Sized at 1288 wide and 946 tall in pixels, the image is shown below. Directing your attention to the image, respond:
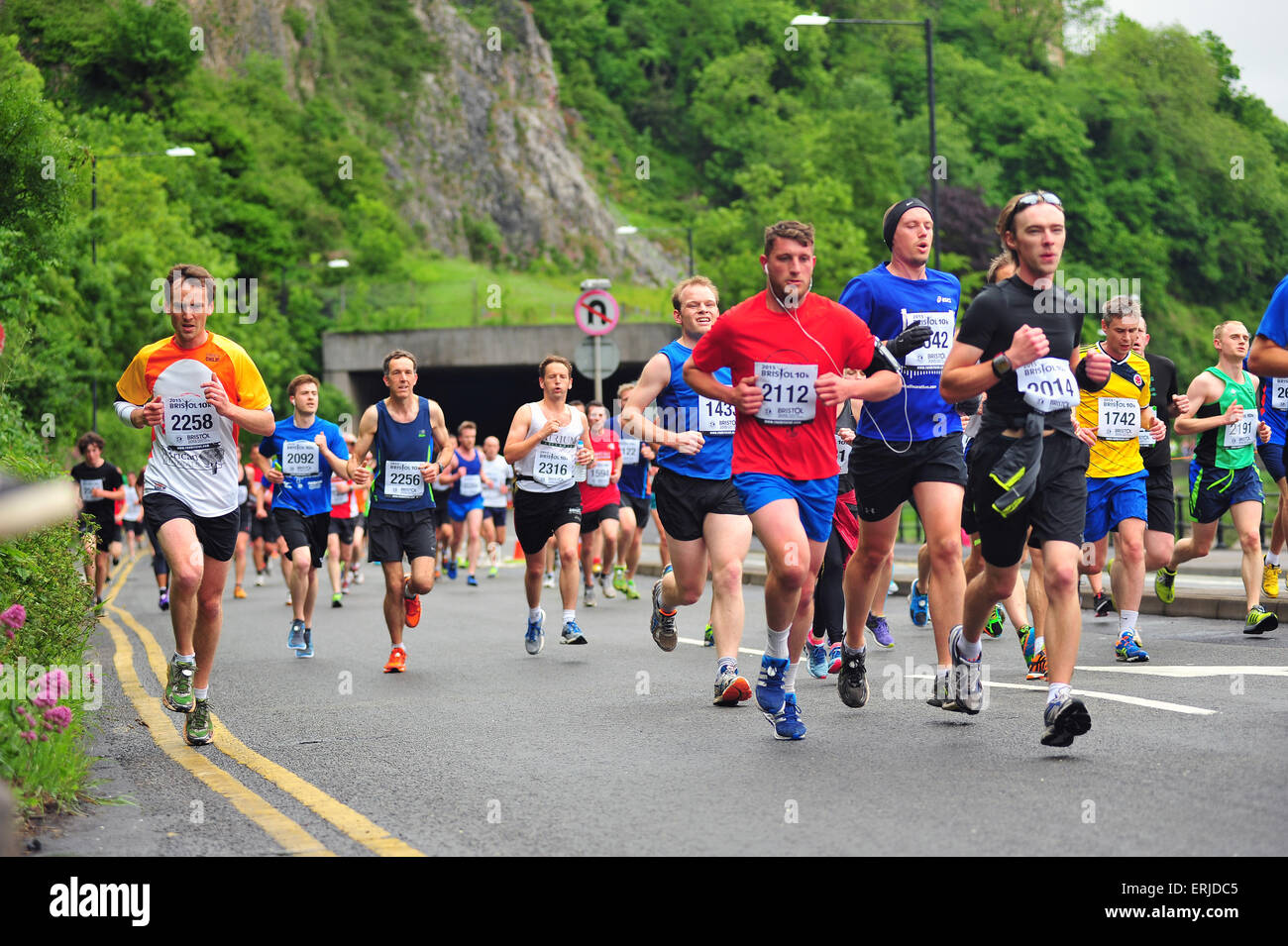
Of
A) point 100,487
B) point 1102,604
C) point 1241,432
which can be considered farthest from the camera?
point 100,487

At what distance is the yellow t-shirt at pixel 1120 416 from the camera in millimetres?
10609

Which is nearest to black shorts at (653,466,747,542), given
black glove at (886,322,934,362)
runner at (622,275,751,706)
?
runner at (622,275,751,706)

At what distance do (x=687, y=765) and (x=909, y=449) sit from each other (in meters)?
2.01

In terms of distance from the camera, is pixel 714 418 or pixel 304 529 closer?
pixel 714 418

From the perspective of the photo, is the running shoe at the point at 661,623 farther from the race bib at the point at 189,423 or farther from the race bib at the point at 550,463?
the race bib at the point at 189,423

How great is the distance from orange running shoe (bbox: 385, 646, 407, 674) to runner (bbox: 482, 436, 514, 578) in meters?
12.7

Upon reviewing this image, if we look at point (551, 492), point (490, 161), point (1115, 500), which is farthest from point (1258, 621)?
point (490, 161)

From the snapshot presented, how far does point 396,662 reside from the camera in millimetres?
11805

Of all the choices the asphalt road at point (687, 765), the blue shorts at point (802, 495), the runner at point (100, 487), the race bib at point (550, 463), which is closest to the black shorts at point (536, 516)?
the race bib at point (550, 463)

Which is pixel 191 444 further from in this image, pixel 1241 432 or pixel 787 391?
pixel 1241 432

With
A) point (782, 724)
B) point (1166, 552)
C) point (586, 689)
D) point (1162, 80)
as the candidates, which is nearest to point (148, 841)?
point (782, 724)

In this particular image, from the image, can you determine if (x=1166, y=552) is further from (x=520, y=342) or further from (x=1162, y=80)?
(x=1162, y=80)
